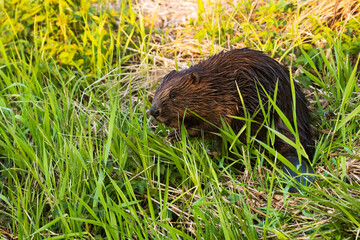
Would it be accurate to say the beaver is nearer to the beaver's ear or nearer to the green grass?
the beaver's ear

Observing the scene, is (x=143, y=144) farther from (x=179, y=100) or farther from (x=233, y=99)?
(x=233, y=99)

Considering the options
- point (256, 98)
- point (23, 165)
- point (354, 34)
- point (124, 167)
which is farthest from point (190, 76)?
point (354, 34)

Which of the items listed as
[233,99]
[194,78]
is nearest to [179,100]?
[194,78]

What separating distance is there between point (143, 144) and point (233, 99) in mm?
625

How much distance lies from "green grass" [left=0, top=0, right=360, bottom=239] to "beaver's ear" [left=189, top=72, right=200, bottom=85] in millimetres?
379

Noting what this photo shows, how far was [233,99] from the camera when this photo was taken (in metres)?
3.01

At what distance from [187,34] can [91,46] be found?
3.07 ft

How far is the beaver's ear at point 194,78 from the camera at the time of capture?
120 inches

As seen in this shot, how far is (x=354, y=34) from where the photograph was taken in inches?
146

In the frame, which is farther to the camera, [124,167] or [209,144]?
[209,144]

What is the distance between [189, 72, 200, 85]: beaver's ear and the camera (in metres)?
3.06

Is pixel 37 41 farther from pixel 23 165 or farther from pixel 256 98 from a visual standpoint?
pixel 256 98

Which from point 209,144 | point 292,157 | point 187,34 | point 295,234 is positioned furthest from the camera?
point 187,34

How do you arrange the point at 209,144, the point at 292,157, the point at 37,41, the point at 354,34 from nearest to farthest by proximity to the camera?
the point at 292,157, the point at 209,144, the point at 354,34, the point at 37,41
